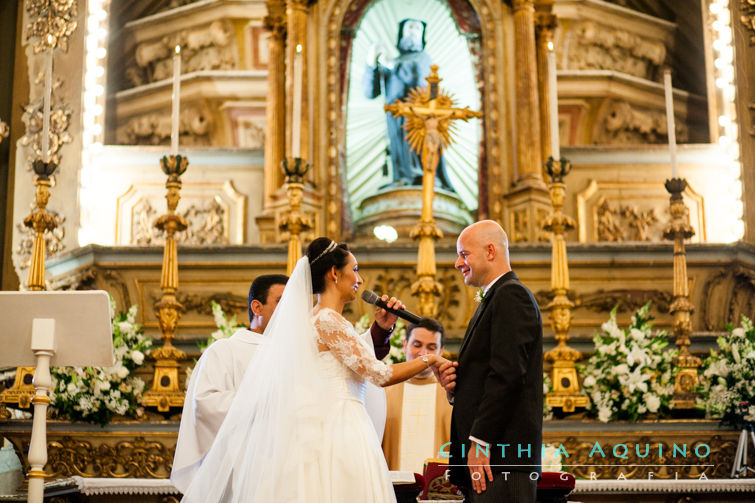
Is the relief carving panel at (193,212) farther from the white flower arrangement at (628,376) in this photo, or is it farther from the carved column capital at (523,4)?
the white flower arrangement at (628,376)

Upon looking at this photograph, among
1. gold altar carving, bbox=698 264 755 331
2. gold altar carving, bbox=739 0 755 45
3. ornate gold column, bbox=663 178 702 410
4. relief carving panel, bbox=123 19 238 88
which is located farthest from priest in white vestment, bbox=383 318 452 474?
relief carving panel, bbox=123 19 238 88

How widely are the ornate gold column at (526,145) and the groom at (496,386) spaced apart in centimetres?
429

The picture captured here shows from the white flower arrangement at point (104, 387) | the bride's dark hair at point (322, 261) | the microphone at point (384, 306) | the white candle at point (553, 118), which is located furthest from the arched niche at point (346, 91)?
the microphone at point (384, 306)

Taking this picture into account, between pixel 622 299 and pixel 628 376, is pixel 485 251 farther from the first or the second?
pixel 622 299

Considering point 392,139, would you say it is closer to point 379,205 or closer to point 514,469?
point 379,205

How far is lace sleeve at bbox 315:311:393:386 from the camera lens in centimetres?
410

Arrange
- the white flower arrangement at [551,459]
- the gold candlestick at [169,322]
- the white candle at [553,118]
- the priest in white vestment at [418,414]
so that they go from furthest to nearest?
1. the white candle at [553,118]
2. the gold candlestick at [169,322]
3. the priest in white vestment at [418,414]
4. the white flower arrangement at [551,459]

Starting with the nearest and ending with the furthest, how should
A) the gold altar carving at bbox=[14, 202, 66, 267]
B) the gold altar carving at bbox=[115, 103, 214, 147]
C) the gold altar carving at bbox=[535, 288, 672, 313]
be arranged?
1. the gold altar carving at bbox=[535, 288, 672, 313]
2. the gold altar carving at bbox=[14, 202, 66, 267]
3. the gold altar carving at bbox=[115, 103, 214, 147]

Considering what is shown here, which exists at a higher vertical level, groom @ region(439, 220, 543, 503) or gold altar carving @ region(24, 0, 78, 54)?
gold altar carving @ region(24, 0, 78, 54)

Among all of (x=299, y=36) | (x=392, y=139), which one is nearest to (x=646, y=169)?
(x=392, y=139)

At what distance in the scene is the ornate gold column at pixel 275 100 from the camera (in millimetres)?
8878

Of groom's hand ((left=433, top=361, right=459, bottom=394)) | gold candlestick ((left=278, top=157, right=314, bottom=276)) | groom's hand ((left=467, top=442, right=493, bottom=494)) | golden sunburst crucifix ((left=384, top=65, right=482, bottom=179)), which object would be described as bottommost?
groom's hand ((left=467, top=442, right=493, bottom=494))

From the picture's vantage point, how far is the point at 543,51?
30.6 feet

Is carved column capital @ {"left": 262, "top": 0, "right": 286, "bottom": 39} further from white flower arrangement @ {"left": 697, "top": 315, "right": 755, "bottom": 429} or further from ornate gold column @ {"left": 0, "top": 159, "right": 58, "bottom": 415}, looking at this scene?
white flower arrangement @ {"left": 697, "top": 315, "right": 755, "bottom": 429}
